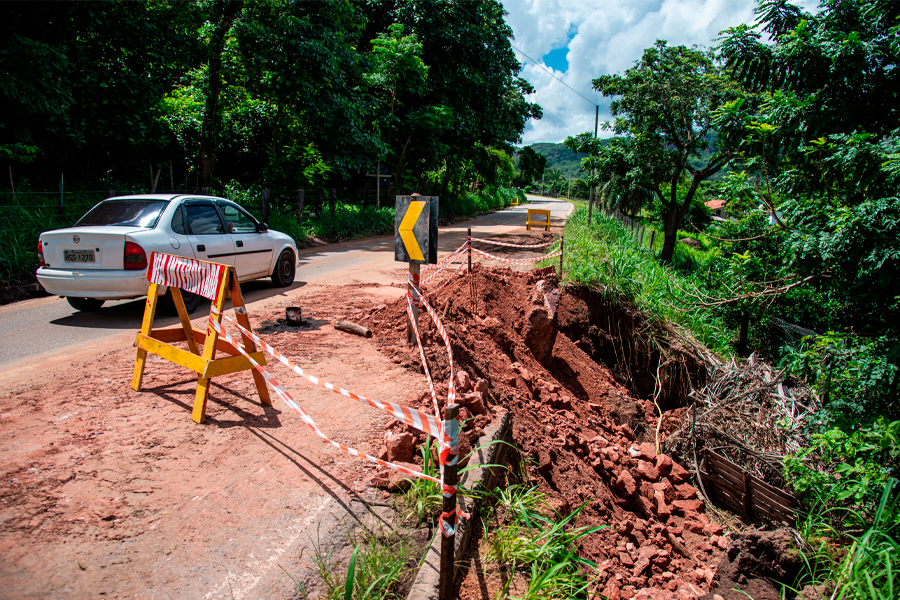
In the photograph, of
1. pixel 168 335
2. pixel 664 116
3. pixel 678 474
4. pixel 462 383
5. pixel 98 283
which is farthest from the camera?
pixel 664 116

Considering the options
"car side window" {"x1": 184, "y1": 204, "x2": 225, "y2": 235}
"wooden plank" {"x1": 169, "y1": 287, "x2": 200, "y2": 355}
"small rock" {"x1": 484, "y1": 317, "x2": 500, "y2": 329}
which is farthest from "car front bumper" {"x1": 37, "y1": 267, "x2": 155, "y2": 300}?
"small rock" {"x1": 484, "y1": 317, "x2": 500, "y2": 329}

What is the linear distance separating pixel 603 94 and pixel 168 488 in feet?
70.7

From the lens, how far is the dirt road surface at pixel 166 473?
8.02ft

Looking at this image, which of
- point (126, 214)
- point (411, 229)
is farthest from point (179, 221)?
point (411, 229)

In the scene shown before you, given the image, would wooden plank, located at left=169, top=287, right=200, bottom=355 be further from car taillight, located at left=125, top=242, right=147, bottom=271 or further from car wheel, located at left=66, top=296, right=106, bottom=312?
car wheel, located at left=66, top=296, right=106, bottom=312

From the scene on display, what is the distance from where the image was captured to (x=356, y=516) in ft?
9.62

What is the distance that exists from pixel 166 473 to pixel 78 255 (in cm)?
453

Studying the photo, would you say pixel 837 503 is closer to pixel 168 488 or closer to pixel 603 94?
pixel 168 488

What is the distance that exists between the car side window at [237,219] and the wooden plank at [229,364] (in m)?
4.23

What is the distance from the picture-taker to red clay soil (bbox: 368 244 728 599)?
3883mm

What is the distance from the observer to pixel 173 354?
4066 mm

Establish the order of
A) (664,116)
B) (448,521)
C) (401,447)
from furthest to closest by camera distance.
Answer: (664,116) < (401,447) < (448,521)

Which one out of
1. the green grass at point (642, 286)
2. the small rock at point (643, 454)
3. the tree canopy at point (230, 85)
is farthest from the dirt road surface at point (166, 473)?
the tree canopy at point (230, 85)

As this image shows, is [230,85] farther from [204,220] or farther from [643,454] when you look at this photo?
[643,454]
